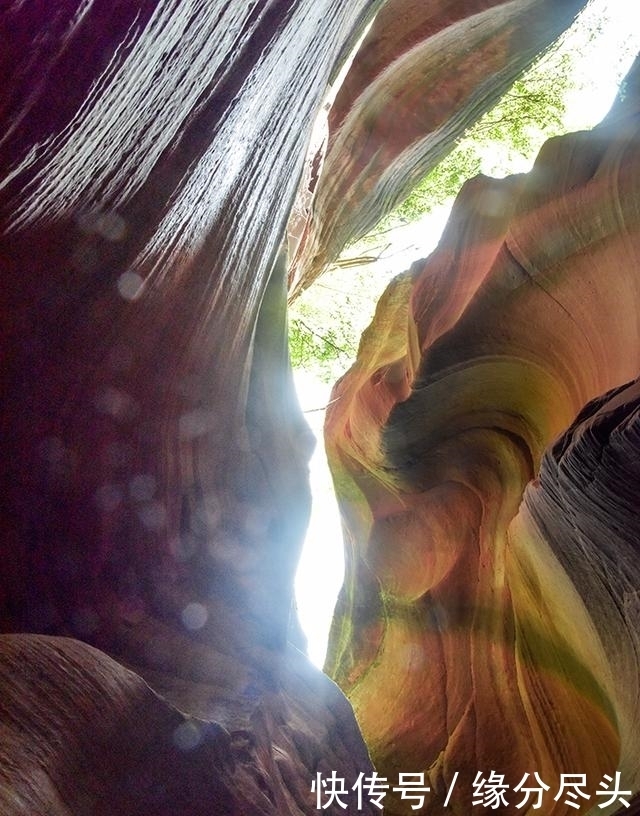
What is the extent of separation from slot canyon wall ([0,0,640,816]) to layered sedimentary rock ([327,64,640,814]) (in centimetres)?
2

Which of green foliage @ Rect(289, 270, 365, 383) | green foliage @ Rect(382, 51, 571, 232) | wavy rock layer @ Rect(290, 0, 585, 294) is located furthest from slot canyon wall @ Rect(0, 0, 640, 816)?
green foliage @ Rect(289, 270, 365, 383)

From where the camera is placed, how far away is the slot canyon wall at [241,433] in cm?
168

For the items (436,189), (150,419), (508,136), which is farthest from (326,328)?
(150,419)

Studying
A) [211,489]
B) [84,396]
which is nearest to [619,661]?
[211,489]

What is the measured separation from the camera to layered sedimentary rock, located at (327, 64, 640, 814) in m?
2.74

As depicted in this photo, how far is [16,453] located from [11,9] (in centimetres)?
110

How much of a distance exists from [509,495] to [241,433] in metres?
2.36

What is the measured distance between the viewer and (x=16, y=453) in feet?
6.37

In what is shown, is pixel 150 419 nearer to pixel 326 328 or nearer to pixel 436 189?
pixel 326 328

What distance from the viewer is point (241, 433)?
2957 millimetres

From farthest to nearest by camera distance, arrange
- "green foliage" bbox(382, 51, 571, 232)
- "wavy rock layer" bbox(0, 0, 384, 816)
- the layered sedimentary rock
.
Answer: "green foliage" bbox(382, 51, 571, 232)
the layered sedimentary rock
"wavy rock layer" bbox(0, 0, 384, 816)

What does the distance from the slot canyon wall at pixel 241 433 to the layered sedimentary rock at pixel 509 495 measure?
0.06 ft

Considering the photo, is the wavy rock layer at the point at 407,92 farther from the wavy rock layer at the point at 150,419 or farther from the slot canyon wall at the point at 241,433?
the wavy rock layer at the point at 150,419

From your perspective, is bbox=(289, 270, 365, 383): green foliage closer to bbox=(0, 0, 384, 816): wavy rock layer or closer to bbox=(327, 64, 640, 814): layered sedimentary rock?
bbox=(327, 64, 640, 814): layered sedimentary rock
